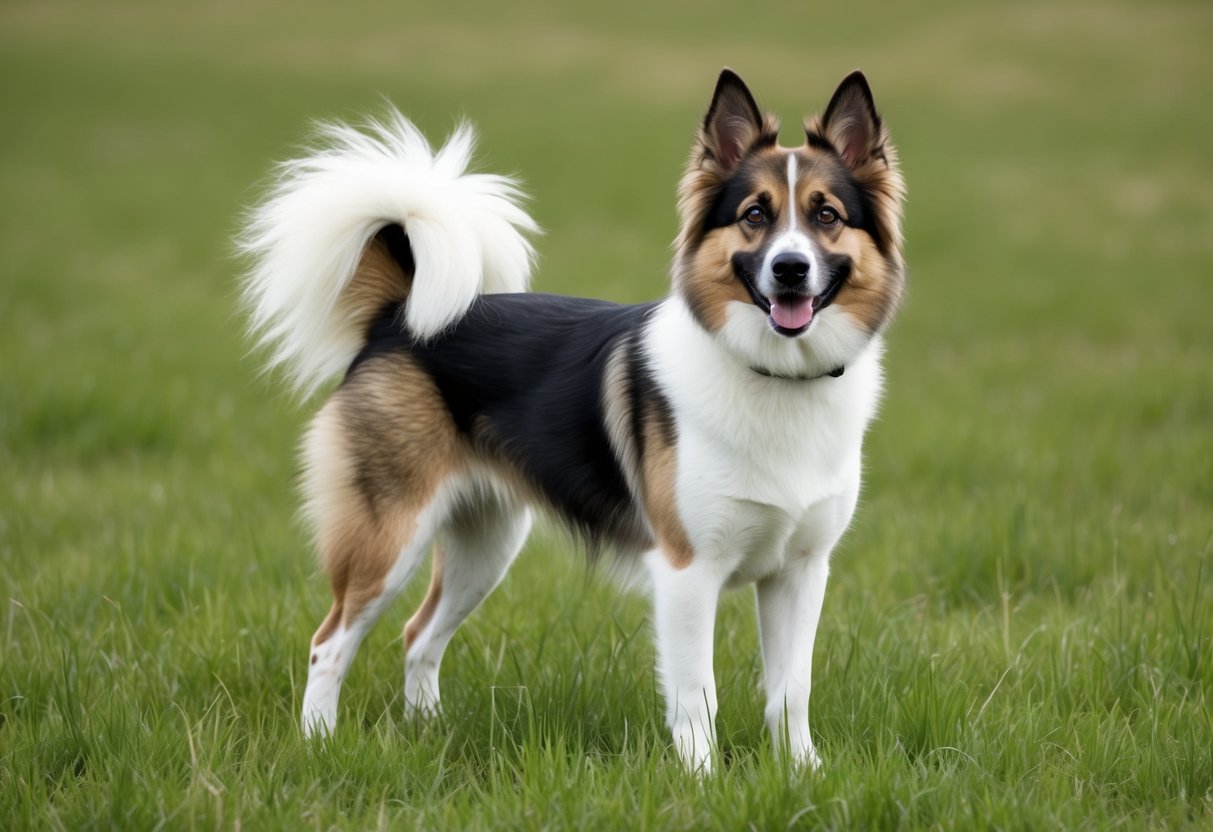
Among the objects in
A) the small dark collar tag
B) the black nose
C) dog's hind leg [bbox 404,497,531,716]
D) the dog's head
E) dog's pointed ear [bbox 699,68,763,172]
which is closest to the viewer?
the black nose

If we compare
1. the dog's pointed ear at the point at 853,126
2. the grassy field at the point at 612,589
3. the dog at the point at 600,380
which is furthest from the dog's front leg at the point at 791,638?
the dog's pointed ear at the point at 853,126

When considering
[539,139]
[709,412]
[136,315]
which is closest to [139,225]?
[136,315]

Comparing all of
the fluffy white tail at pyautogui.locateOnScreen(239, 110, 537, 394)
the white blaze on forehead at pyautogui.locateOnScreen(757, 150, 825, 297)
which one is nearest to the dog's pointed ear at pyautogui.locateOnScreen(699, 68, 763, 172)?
the white blaze on forehead at pyautogui.locateOnScreen(757, 150, 825, 297)

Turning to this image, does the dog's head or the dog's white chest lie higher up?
the dog's head

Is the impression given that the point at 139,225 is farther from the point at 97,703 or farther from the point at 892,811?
the point at 892,811

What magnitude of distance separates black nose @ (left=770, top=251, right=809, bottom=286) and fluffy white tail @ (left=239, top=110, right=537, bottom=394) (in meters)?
1.21

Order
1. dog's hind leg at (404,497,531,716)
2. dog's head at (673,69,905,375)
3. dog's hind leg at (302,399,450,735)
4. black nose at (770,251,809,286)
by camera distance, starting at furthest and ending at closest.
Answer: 1. dog's hind leg at (404,497,531,716)
2. dog's hind leg at (302,399,450,735)
3. dog's head at (673,69,905,375)
4. black nose at (770,251,809,286)

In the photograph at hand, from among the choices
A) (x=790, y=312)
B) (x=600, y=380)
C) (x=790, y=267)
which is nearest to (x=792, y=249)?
(x=790, y=267)

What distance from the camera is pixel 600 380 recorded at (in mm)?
4047

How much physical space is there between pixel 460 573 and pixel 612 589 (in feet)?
2.73

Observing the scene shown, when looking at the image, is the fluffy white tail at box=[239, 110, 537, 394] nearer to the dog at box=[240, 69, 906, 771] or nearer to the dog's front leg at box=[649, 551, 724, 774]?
the dog at box=[240, 69, 906, 771]

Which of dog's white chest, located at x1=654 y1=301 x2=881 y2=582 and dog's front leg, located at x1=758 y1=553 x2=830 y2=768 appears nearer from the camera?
dog's white chest, located at x1=654 y1=301 x2=881 y2=582

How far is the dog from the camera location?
366 cm

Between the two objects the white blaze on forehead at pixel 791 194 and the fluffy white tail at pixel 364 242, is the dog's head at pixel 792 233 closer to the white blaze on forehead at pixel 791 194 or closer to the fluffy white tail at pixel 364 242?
the white blaze on forehead at pixel 791 194
